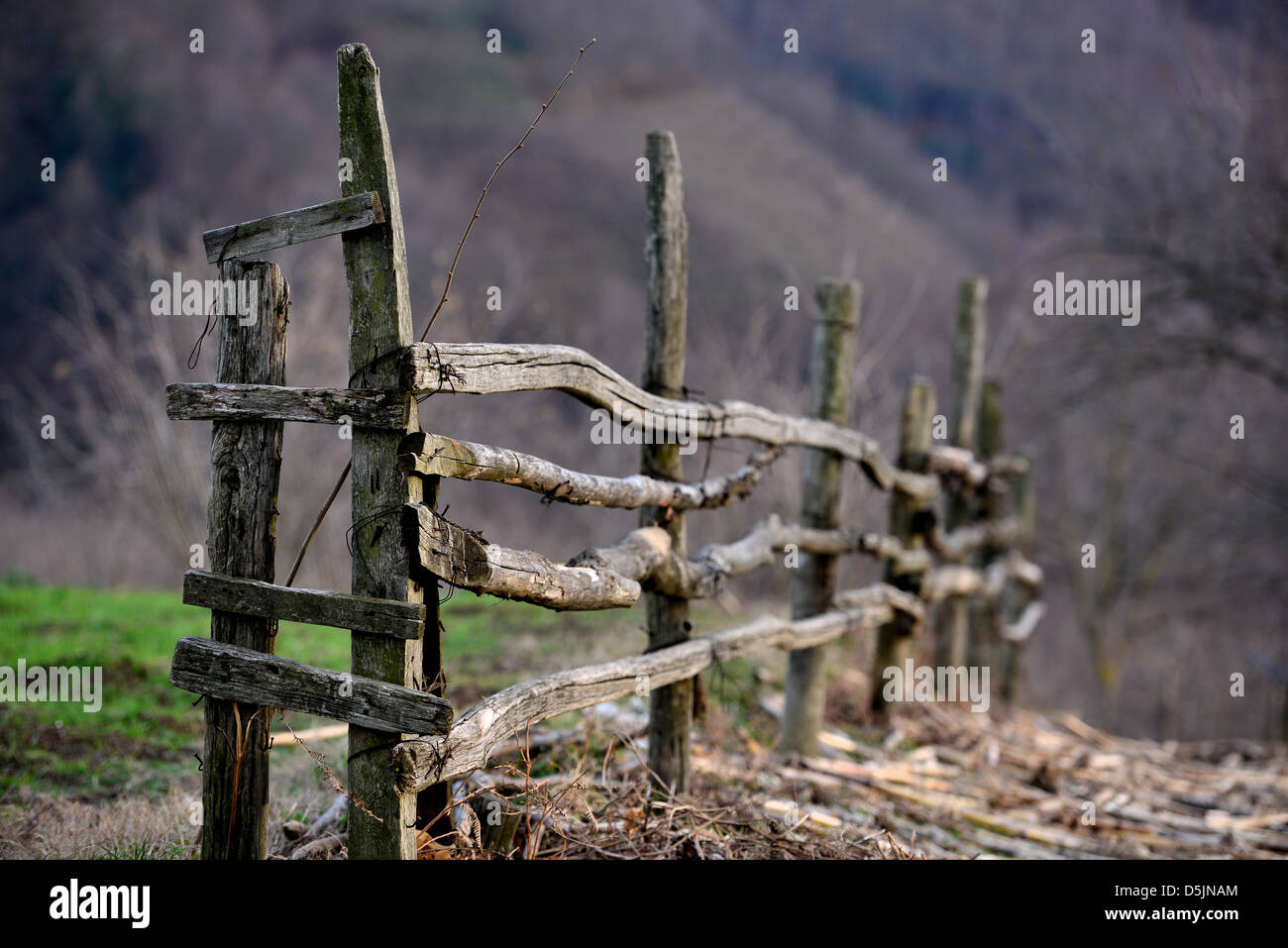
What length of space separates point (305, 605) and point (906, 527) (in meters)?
4.92

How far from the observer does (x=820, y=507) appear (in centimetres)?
582

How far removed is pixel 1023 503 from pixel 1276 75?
511 cm

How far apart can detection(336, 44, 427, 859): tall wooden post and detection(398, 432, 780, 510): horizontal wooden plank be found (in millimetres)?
80

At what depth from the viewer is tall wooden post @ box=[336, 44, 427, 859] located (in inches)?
115

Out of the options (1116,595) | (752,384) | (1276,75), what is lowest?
(1116,595)

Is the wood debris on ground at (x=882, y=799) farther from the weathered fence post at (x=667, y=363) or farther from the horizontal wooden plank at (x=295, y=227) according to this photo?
the horizontal wooden plank at (x=295, y=227)

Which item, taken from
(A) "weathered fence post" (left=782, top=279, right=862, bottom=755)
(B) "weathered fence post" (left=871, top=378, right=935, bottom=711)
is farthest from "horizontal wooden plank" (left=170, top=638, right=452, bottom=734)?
(B) "weathered fence post" (left=871, top=378, right=935, bottom=711)

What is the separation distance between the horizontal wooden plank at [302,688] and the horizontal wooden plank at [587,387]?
89 centimetres

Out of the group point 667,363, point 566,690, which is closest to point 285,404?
point 566,690

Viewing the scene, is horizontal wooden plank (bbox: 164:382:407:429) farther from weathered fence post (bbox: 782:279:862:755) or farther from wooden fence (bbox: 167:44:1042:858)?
weathered fence post (bbox: 782:279:862:755)

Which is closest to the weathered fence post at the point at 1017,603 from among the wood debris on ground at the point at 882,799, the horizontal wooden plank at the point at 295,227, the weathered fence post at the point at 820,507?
the wood debris on ground at the point at 882,799

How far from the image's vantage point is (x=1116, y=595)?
20.0 meters

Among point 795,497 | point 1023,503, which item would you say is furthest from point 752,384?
point 1023,503
